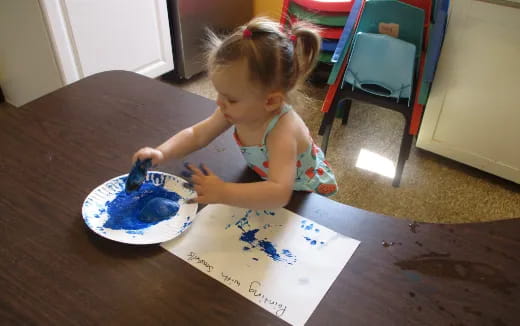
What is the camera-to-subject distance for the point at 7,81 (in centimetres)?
221

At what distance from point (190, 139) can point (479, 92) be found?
128 cm

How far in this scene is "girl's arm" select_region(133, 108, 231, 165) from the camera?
873 mm

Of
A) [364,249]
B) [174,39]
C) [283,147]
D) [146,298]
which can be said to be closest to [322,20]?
[174,39]

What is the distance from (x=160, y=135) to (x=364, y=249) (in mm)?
510

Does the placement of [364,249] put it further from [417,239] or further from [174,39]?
[174,39]

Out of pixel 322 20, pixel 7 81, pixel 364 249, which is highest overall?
pixel 364 249

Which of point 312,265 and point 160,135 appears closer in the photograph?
point 312,265

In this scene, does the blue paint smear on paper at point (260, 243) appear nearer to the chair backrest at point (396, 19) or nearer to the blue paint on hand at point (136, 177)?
the blue paint on hand at point (136, 177)

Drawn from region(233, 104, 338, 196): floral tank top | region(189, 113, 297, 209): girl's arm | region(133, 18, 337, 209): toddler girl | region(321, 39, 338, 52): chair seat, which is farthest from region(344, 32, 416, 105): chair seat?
region(189, 113, 297, 209): girl's arm

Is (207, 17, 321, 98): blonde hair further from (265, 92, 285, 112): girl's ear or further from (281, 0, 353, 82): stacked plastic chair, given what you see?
(281, 0, 353, 82): stacked plastic chair

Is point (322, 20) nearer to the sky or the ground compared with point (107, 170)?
nearer to the ground

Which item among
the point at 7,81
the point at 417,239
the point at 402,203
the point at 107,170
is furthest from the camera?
the point at 7,81

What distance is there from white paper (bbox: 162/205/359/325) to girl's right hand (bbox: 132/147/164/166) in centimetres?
15

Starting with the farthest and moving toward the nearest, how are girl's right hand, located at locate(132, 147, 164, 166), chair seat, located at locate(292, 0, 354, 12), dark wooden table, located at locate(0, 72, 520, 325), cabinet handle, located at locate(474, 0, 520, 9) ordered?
1. chair seat, located at locate(292, 0, 354, 12)
2. cabinet handle, located at locate(474, 0, 520, 9)
3. girl's right hand, located at locate(132, 147, 164, 166)
4. dark wooden table, located at locate(0, 72, 520, 325)
